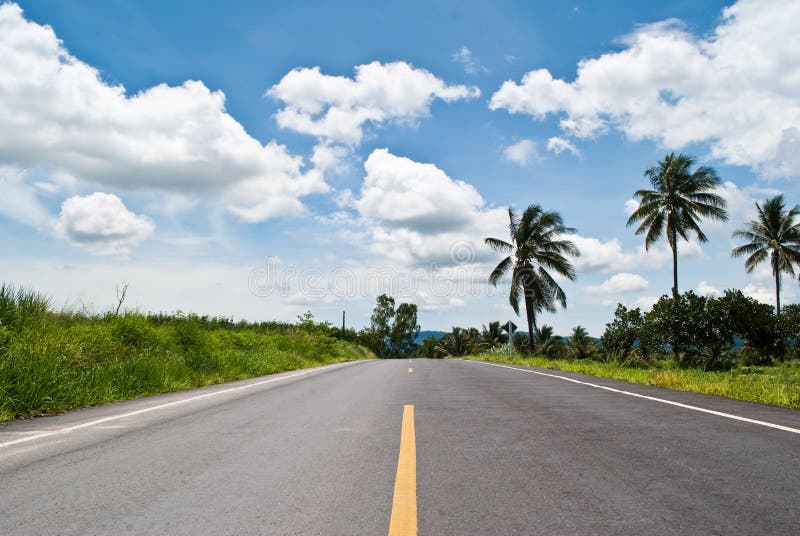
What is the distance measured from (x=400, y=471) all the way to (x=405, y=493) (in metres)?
0.51

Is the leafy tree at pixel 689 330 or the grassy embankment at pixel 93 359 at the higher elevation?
the leafy tree at pixel 689 330

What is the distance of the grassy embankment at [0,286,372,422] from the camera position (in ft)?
23.4

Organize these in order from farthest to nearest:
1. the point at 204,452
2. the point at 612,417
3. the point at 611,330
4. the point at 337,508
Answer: the point at 611,330 → the point at 612,417 → the point at 204,452 → the point at 337,508

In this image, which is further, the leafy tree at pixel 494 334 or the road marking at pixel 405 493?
the leafy tree at pixel 494 334

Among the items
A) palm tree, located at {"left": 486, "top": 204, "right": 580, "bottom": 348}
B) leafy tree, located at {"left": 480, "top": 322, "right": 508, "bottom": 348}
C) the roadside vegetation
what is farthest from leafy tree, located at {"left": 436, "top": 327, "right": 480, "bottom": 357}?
palm tree, located at {"left": 486, "top": 204, "right": 580, "bottom": 348}

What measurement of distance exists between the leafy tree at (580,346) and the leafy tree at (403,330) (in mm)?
34256

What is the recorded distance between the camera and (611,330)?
27.4 m

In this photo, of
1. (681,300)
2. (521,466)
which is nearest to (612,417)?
(521,466)

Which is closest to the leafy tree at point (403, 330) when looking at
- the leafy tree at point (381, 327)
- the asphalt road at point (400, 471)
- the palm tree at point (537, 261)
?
the leafy tree at point (381, 327)

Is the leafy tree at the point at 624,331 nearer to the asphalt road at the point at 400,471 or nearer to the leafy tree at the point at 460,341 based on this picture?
the asphalt road at the point at 400,471

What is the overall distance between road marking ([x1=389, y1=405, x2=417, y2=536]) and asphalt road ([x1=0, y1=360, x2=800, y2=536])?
40mm

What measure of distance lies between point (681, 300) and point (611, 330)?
17.9 ft

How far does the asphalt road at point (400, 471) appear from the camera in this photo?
2674 mm

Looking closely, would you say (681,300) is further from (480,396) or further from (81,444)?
(81,444)
